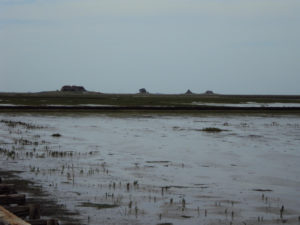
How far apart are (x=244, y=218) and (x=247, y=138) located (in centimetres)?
1958

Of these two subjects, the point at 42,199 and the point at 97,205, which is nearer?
the point at 97,205

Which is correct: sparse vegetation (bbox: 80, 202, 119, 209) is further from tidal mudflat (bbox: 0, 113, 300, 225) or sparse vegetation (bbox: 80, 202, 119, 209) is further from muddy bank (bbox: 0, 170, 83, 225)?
muddy bank (bbox: 0, 170, 83, 225)

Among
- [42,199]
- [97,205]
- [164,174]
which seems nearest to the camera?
[97,205]

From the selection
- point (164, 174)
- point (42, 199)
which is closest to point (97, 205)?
point (42, 199)

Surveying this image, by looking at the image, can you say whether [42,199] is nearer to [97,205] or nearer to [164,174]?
[97,205]

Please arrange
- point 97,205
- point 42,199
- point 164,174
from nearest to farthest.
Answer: point 97,205
point 42,199
point 164,174

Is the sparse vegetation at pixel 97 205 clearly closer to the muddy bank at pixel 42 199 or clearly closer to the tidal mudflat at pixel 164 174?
the tidal mudflat at pixel 164 174

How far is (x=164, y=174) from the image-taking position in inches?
682

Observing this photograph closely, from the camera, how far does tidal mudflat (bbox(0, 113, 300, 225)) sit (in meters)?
11.9

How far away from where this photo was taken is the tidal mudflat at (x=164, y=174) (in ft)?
39.1

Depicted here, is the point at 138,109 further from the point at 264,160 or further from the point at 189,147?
the point at 264,160

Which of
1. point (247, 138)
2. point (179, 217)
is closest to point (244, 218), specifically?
point (179, 217)

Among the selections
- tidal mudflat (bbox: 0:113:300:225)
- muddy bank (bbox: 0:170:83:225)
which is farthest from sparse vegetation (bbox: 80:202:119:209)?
muddy bank (bbox: 0:170:83:225)

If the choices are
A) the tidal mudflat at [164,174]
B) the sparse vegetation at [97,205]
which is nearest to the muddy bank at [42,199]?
the tidal mudflat at [164,174]
